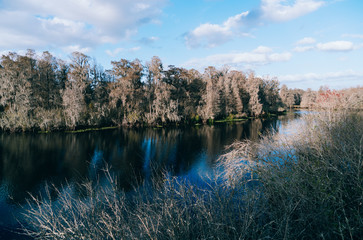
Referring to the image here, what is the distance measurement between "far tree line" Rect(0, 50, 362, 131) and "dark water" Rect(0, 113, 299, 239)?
→ 542 centimetres

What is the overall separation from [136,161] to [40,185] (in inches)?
324

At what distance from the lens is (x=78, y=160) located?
20.8m

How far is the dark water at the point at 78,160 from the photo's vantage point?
46.6 ft

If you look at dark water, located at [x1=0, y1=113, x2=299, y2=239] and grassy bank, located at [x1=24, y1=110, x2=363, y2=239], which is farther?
dark water, located at [x1=0, y1=113, x2=299, y2=239]

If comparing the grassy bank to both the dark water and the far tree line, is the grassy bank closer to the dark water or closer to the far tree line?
the dark water

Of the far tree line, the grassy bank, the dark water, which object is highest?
the far tree line

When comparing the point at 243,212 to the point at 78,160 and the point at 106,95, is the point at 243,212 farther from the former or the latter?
the point at 106,95

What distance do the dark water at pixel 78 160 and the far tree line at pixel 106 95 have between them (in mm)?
5420

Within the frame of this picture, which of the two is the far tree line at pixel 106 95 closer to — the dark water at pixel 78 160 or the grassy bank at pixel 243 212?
the dark water at pixel 78 160

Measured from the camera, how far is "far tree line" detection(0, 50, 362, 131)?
3497 cm

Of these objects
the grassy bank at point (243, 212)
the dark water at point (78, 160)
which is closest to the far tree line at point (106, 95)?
the dark water at point (78, 160)

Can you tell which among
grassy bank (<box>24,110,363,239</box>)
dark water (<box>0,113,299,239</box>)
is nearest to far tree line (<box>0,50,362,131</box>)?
dark water (<box>0,113,299,239</box>)

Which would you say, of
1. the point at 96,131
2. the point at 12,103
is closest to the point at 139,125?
the point at 96,131

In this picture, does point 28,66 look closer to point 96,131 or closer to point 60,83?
point 60,83
